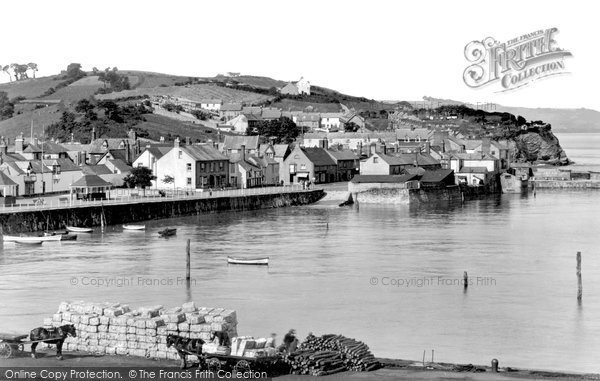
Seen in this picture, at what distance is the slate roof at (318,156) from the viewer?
435 feet

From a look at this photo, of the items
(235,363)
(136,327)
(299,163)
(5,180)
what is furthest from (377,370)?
(299,163)

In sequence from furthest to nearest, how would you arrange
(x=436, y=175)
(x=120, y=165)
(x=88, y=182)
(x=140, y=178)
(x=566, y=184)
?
(x=566, y=184)
(x=436, y=175)
(x=120, y=165)
(x=140, y=178)
(x=88, y=182)

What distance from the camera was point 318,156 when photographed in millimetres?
135000

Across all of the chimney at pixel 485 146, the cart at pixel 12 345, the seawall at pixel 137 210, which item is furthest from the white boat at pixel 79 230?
the chimney at pixel 485 146

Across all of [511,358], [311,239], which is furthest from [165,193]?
[511,358]

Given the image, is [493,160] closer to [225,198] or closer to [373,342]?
[225,198]

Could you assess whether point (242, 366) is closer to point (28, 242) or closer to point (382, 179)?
point (28, 242)

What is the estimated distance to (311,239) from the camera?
247 feet

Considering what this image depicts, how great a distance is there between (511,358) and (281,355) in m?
10.6

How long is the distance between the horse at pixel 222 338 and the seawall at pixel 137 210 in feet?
167

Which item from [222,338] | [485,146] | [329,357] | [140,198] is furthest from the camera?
[485,146]

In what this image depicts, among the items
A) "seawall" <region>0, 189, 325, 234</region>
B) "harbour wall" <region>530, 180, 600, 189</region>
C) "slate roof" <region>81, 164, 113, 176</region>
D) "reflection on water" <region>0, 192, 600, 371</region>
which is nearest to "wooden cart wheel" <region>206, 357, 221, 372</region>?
"reflection on water" <region>0, 192, 600, 371</region>

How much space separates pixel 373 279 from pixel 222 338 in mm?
27302

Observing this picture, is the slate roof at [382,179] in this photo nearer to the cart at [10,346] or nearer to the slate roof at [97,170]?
the slate roof at [97,170]
